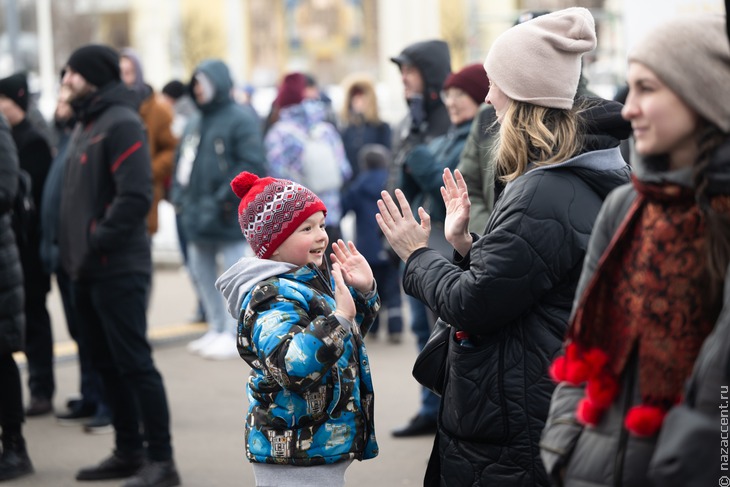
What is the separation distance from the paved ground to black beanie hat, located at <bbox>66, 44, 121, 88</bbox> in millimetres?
2113

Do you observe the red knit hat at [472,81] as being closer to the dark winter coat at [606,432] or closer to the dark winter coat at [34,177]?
the dark winter coat at [34,177]

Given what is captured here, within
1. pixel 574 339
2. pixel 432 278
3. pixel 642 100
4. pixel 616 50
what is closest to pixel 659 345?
pixel 574 339

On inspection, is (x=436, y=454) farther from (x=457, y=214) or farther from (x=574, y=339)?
(x=574, y=339)

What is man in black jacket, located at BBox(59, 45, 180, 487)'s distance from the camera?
18.3 ft

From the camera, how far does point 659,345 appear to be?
234 cm

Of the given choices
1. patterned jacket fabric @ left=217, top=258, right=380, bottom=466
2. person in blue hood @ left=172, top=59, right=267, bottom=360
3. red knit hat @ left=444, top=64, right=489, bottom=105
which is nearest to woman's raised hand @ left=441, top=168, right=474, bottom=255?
patterned jacket fabric @ left=217, top=258, right=380, bottom=466

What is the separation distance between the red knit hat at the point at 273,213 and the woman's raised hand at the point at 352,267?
17 centimetres

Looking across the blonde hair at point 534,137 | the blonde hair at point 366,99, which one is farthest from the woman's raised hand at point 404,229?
the blonde hair at point 366,99

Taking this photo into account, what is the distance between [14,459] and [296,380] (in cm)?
315

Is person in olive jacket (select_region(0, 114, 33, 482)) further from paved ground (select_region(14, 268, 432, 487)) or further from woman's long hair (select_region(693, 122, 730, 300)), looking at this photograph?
woman's long hair (select_region(693, 122, 730, 300))

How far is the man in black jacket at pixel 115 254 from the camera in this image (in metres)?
5.58

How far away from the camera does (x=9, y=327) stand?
5.67 metres

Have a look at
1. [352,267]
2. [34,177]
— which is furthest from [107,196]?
[352,267]

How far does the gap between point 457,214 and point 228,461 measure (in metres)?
3.28
